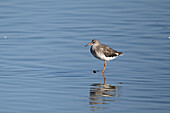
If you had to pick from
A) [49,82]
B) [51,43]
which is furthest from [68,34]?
[49,82]

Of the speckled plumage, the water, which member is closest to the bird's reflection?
the water

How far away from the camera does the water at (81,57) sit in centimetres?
999

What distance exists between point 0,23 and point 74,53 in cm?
534

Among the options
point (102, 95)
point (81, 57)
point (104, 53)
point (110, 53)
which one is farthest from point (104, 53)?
point (102, 95)

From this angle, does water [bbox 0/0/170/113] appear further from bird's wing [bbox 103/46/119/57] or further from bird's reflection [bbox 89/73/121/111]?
bird's wing [bbox 103/46/119/57]

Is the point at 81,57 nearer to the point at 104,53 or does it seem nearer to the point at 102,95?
the point at 104,53

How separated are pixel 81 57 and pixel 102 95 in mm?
4086

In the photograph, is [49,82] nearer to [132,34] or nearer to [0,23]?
[132,34]

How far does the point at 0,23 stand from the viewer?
742 inches

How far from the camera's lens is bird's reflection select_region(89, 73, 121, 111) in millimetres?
9758

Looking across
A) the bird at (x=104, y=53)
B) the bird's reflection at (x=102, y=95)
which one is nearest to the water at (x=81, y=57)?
the bird's reflection at (x=102, y=95)

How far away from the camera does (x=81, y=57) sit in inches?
570

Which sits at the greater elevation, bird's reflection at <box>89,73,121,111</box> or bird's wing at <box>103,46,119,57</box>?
bird's wing at <box>103,46,119,57</box>

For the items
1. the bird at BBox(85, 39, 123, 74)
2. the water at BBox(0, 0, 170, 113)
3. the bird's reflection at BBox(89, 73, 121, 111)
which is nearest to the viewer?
the bird's reflection at BBox(89, 73, 121, 111)
